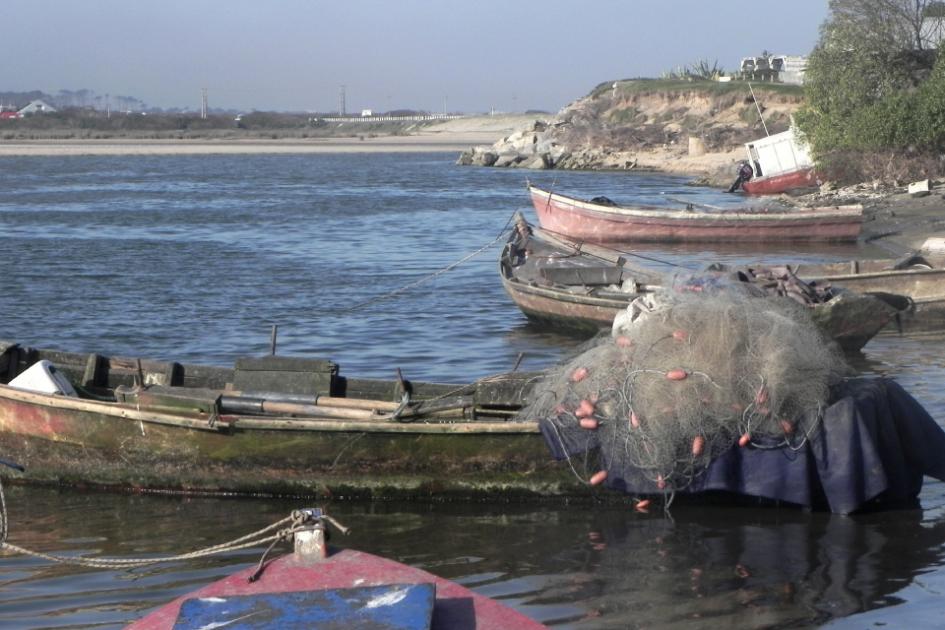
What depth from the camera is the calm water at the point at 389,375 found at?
25.6ft

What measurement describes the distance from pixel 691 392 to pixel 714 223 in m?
18.9

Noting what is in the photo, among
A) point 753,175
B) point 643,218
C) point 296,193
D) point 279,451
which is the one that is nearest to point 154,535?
point 279,451

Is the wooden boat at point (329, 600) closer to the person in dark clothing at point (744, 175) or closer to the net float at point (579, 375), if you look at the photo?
the net float at point (579, 375)

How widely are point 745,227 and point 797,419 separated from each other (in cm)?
1886

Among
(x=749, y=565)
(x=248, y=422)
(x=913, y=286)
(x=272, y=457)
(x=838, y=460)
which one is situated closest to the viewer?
(x=749, y=565)

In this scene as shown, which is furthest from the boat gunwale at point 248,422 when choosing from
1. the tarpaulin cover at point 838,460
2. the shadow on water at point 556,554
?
the shadow on water at point 556,554

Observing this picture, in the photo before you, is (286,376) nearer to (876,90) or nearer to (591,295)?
(591,295)

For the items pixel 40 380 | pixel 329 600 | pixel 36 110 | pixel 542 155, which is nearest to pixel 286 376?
pixel 40 380

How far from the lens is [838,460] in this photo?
8844 mm

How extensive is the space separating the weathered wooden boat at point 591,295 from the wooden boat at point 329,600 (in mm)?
9524

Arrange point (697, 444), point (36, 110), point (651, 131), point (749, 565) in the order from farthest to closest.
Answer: point (36, 110)
point (651, 131)
point (697, 444)
point (749, 565)

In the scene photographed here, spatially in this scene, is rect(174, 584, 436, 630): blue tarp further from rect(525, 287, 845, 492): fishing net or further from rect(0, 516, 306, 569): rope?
rect(525, 287, 845, 492): fishing net

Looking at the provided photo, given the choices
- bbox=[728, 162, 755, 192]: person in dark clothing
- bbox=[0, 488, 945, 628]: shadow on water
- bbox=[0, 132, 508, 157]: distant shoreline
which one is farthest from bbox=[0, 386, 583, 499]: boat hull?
bbox=[0, 132, 508, 157]: distant shoreline

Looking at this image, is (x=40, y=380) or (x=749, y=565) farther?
(x=40, y=380)
